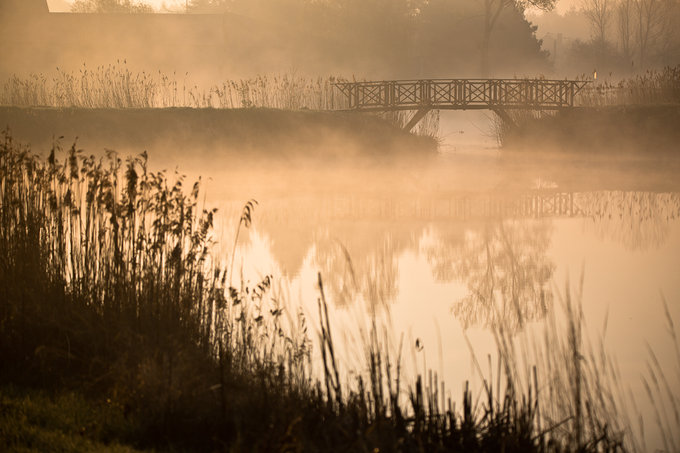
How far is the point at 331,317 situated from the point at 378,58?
3397 centimetres

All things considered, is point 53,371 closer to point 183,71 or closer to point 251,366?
point 251,366

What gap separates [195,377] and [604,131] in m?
22.0

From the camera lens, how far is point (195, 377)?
15.8 ft

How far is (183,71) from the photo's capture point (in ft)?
113

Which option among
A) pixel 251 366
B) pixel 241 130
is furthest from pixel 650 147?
pixel 251 366

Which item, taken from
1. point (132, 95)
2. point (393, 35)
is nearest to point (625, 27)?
point (393, 35)

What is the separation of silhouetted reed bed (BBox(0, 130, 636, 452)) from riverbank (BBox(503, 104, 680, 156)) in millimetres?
Result: 19983

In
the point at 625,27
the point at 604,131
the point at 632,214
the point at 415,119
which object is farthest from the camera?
the point at 625,27

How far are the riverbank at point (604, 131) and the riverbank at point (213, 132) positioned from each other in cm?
351

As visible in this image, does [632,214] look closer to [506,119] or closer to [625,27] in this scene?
[506,119]

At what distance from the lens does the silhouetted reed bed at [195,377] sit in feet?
14.0

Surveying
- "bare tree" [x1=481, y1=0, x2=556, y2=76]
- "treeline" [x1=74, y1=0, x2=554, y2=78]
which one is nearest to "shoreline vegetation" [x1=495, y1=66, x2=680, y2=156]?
"bare tree" [x1=481, y1=0, x2=556, y2=76]

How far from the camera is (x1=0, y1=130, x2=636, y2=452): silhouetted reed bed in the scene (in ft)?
14.0

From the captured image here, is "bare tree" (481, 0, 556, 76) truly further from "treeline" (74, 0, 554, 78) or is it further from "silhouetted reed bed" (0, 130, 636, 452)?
"silhouetted reed bed" (0, 130, 636, 452)
